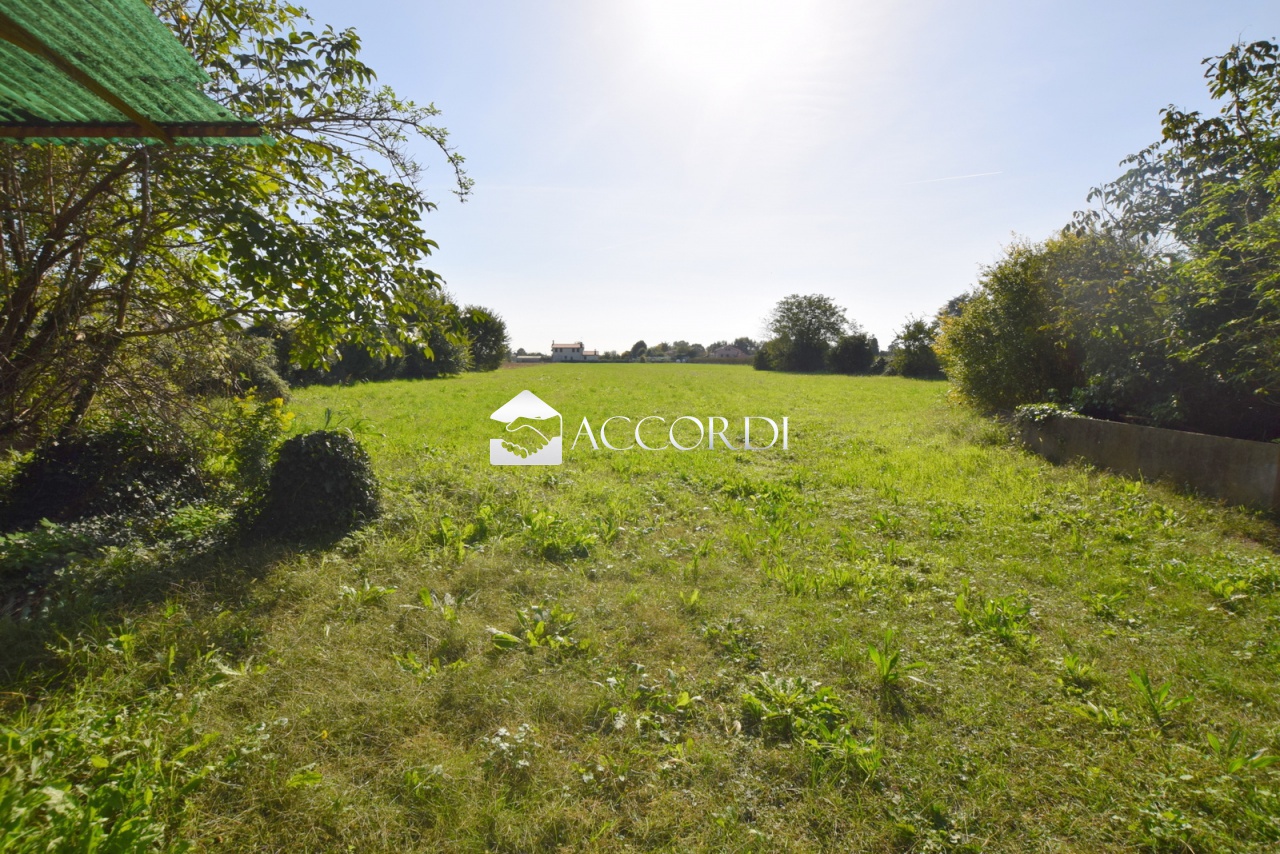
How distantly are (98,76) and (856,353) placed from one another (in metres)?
43.1

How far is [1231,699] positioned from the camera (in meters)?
2.73

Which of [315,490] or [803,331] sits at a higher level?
[803,331]

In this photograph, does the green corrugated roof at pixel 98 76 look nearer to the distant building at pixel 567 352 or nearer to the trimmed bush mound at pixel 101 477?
the trimmed bush mound at pixel 101 477

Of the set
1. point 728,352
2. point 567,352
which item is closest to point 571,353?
point 567,352

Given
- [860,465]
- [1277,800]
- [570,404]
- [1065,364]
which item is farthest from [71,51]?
[570,404]

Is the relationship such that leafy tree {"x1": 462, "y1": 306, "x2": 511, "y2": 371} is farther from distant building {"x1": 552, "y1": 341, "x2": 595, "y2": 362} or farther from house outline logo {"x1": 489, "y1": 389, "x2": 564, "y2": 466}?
distant building {"x1": 552, "y1": 341, "x2": 595, "y2": 362}

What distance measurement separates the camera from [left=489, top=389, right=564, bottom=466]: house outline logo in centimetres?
820

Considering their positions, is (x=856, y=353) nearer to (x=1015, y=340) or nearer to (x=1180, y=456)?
(x=1015, y=340)

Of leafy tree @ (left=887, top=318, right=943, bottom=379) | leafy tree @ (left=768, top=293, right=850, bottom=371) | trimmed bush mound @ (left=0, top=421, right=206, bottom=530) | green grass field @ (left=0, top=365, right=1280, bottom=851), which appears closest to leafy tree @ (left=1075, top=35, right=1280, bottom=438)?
green grass field @ (left=0, top=365, right=1280, bottom=851)

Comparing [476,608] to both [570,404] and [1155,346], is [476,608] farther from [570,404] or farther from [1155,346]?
[570,404]

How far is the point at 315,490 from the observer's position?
4703mm

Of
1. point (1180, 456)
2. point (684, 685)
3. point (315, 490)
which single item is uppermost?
point (1180, 456)

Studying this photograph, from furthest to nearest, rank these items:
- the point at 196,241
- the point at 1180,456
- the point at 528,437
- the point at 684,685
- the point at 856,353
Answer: the point at 856,353 < the point at 528,437 < the point at 1180,456 < the point at 196,241 < the point at 684,685

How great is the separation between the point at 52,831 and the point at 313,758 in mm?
837
